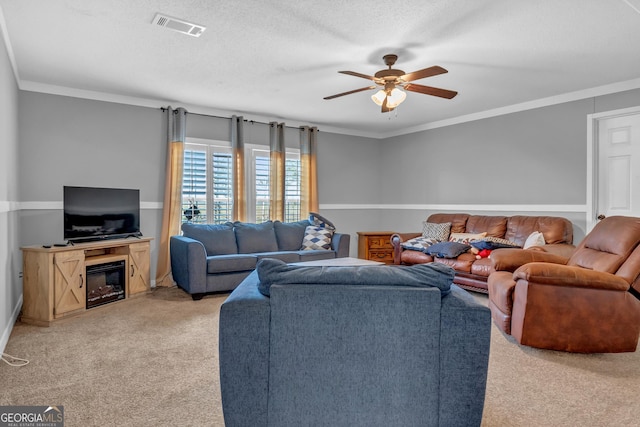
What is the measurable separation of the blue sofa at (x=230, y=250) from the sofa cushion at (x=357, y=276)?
117 inches

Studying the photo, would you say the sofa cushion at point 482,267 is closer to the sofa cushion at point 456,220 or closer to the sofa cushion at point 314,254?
the sofa cushion at point 456,220

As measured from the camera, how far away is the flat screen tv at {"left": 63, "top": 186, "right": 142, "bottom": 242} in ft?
13.4

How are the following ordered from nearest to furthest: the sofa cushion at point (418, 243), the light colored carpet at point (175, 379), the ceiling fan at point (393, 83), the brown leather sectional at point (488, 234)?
the light colored carpet at point (175, 379), the ceiling fan at point (393, 83), the brown leather sectional at point (488, 234), the sofa cushion at point (418, 243)

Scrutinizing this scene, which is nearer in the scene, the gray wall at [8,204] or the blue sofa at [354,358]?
the blue sofa at [354,358]

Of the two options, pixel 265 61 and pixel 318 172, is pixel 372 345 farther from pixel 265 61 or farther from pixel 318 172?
pixel 318 172

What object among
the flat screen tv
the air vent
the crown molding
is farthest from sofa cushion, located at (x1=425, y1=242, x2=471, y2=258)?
the flat screen tv

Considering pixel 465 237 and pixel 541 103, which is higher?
pixel 541 103

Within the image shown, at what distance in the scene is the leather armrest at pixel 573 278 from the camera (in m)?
2.74

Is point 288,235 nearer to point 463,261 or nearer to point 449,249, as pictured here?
point 449,249

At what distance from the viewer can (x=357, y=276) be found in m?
1.62

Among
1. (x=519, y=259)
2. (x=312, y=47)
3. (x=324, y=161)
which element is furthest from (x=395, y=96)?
(x=324, y=161)

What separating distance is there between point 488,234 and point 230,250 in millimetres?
3494

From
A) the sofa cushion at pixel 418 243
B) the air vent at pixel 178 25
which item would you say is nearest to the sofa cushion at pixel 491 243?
the sofa cushion at pixel 418 243

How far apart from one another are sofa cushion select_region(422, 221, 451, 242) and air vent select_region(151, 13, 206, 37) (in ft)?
13.5
